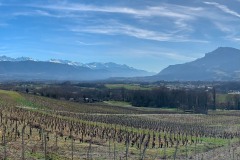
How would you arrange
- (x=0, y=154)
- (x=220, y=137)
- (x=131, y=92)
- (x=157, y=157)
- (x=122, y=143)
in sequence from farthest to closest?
(x=131, y=92)
(x=220, y=137)
(x=122, y=143)
(x=157, y=157)
(x=0, y=154)

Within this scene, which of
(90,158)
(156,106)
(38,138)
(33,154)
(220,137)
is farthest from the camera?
(156,106)

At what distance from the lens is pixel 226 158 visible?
36.3m

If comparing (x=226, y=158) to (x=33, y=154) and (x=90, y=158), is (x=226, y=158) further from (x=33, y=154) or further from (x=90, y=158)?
(x=33, y=154)

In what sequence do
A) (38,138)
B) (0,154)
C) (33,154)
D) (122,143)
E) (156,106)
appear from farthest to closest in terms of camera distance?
(156,106) → (122,143) → (38,138) → (33,154) → (0,154)

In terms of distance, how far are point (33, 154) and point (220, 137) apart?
38.0 metres

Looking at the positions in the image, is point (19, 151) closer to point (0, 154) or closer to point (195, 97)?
point (0, 154)

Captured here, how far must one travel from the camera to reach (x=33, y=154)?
2869 centimetres

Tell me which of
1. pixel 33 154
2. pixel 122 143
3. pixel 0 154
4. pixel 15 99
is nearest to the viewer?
pixel 0 154

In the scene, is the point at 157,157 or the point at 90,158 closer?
the point at 90,158

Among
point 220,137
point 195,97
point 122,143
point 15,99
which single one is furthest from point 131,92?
point 122,143

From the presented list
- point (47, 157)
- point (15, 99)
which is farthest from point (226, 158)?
point (15, 99)

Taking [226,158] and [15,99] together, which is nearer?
[226,158]

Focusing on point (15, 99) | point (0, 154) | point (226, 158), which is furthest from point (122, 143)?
point (15, 99)

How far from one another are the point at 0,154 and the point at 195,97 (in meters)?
123
